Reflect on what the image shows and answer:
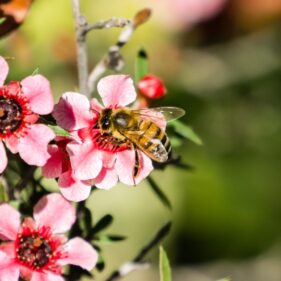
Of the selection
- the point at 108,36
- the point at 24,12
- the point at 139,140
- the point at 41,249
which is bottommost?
the point at 108,36

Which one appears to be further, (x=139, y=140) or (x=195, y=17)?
(x=195, y=17)

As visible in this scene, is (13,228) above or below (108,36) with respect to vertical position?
above

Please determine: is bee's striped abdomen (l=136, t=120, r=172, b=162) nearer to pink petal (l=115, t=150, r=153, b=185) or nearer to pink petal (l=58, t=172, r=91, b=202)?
pink petal (l=115, t=150, r=153, b=185)

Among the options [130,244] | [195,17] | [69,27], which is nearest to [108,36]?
[69,27]

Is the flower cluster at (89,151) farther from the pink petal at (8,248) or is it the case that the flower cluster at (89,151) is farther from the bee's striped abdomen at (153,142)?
the pink petal at (8,248)

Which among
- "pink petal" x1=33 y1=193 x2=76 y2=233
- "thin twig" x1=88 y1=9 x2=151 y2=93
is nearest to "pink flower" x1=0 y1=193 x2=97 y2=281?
"pink petal" x1=33 y1=193 x2=76 y2=233

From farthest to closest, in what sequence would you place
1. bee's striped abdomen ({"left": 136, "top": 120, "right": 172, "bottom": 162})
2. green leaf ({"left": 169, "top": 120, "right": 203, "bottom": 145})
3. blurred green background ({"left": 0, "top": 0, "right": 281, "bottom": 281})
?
blurred green background ({"left": 0, "top": 0, "right": 281, "bottom": 281}) → green leaf ({"left": 169, "top": 120, "right": 203, "bottom": 145}) → bee's striped abdomen ({"left": 136, "top": 120, "right": 172, "bottom": 162})

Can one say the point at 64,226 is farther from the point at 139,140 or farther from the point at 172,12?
the point at 172,12
